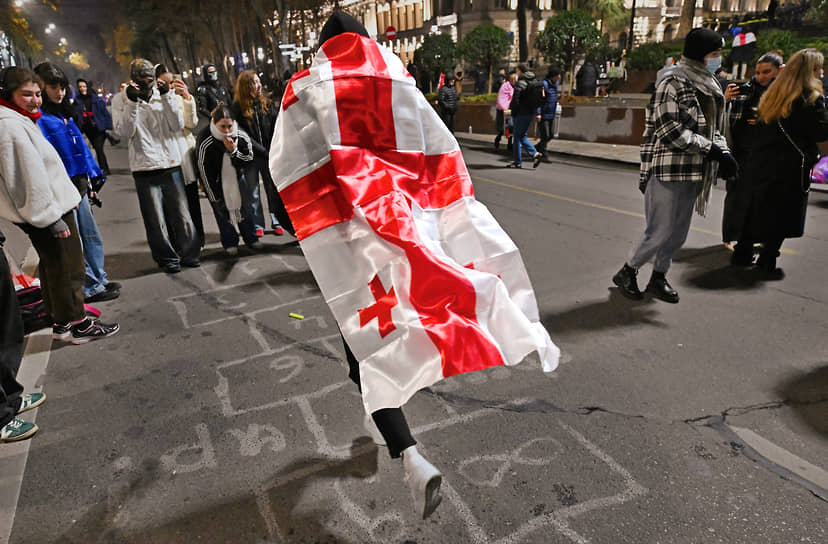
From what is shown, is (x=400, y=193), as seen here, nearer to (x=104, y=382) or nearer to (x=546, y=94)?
(x=104, y=382)

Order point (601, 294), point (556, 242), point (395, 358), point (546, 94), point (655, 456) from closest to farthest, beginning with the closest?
point (395, 358)
point (655, 456)
point (601, 294)
point (556, 242)
point (546, 94)

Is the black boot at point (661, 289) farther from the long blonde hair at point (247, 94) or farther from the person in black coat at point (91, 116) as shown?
the person in black coat at point (91, 116)

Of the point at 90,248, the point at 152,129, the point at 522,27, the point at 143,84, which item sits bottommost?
the point at 90,248

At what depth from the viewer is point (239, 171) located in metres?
5.96

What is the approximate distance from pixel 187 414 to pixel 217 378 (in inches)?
16.9

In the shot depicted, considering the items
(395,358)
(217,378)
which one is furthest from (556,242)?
(395,358)

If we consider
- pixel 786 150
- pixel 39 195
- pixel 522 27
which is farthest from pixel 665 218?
pixel 522 27

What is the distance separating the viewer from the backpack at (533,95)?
36.7ft

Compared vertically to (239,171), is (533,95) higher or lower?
higher

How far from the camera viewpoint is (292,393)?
11.2 feet

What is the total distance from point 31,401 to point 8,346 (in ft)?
1.36

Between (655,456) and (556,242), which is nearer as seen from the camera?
(655,456)

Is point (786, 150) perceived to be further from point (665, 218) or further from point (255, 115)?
point (255, 115)

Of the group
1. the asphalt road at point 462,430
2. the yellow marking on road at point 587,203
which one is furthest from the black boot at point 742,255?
the yellow marking on road at point 587,203
